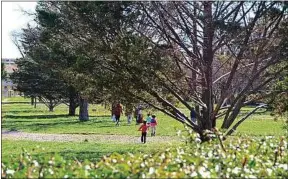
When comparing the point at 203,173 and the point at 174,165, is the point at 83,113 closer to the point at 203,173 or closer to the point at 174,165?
the point at 174,165

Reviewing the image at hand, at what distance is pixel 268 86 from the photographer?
1170 cm

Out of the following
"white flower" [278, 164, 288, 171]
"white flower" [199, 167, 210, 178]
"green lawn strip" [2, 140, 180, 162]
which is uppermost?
"white flower" [199, 167, 210, 178]

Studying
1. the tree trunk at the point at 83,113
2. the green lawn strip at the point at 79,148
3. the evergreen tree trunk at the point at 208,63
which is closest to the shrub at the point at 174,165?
the evergreen tree trunk at the point at 208,63

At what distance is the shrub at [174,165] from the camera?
3184 millimetres

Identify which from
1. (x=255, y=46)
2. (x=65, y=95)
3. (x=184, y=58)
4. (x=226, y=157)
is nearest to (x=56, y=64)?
(x=184, y=58)

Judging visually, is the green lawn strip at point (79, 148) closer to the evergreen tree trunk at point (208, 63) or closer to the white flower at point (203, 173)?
the evergreen tree trunk at point (208, 63)

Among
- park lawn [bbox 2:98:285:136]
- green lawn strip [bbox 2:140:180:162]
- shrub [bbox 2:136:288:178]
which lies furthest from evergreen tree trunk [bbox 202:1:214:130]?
shrub [bbox 2:136:288:178]

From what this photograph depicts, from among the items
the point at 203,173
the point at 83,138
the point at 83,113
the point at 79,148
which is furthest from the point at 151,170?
the point at 83,113

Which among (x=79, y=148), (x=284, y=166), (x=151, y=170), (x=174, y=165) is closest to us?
(x=151, y=170)

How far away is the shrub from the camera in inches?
125

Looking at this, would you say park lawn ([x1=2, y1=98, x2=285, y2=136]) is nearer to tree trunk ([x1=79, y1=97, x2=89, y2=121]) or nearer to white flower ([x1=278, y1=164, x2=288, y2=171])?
tree trunk ([x1=79, y1=97, x2=89, y2=121])

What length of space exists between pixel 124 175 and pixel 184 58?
8130mm

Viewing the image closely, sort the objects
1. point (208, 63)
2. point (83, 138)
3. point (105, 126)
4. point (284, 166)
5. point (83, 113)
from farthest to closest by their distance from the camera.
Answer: point (83, 113)
point (105, 126)
point (83, 138)
point (208, 63)
point (284, 166)

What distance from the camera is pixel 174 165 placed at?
3.50m
